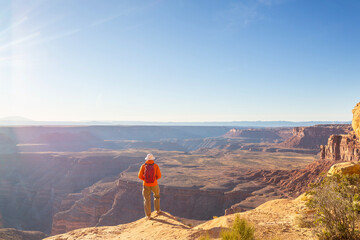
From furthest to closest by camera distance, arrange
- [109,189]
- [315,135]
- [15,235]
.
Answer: [315,135], [109,189], [15,235]

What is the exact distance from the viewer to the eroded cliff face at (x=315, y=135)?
10241 centimetres

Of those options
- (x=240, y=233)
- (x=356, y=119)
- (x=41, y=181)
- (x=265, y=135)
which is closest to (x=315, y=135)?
(x=265, y=135)

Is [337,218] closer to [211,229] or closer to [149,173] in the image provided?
[211,229]

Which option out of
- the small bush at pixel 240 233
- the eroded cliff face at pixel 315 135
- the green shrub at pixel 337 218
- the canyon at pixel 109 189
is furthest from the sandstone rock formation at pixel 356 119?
the eroded cliff face at pixel 315 135

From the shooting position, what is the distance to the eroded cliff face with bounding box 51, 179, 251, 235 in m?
39.4

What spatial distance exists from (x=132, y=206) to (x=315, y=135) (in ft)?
313

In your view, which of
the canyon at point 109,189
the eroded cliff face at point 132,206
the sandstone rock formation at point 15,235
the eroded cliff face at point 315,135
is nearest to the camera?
the sandstone rock formation at point 15,235

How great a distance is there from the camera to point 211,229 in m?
7.00

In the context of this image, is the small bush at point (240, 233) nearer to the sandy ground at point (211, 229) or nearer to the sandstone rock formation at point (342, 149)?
the sandy ground at point (211, 229)

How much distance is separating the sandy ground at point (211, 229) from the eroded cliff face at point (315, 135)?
4261 inches

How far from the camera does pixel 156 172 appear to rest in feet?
31.0

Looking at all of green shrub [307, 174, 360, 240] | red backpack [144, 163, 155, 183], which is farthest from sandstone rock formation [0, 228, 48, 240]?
green shrub [307, 174, 360, 240]

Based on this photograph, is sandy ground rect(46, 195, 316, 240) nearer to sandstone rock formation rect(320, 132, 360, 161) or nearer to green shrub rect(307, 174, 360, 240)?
green shrub rect(307, 174, 360, 240)

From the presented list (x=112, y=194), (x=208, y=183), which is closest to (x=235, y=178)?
(x=208, y=183)
